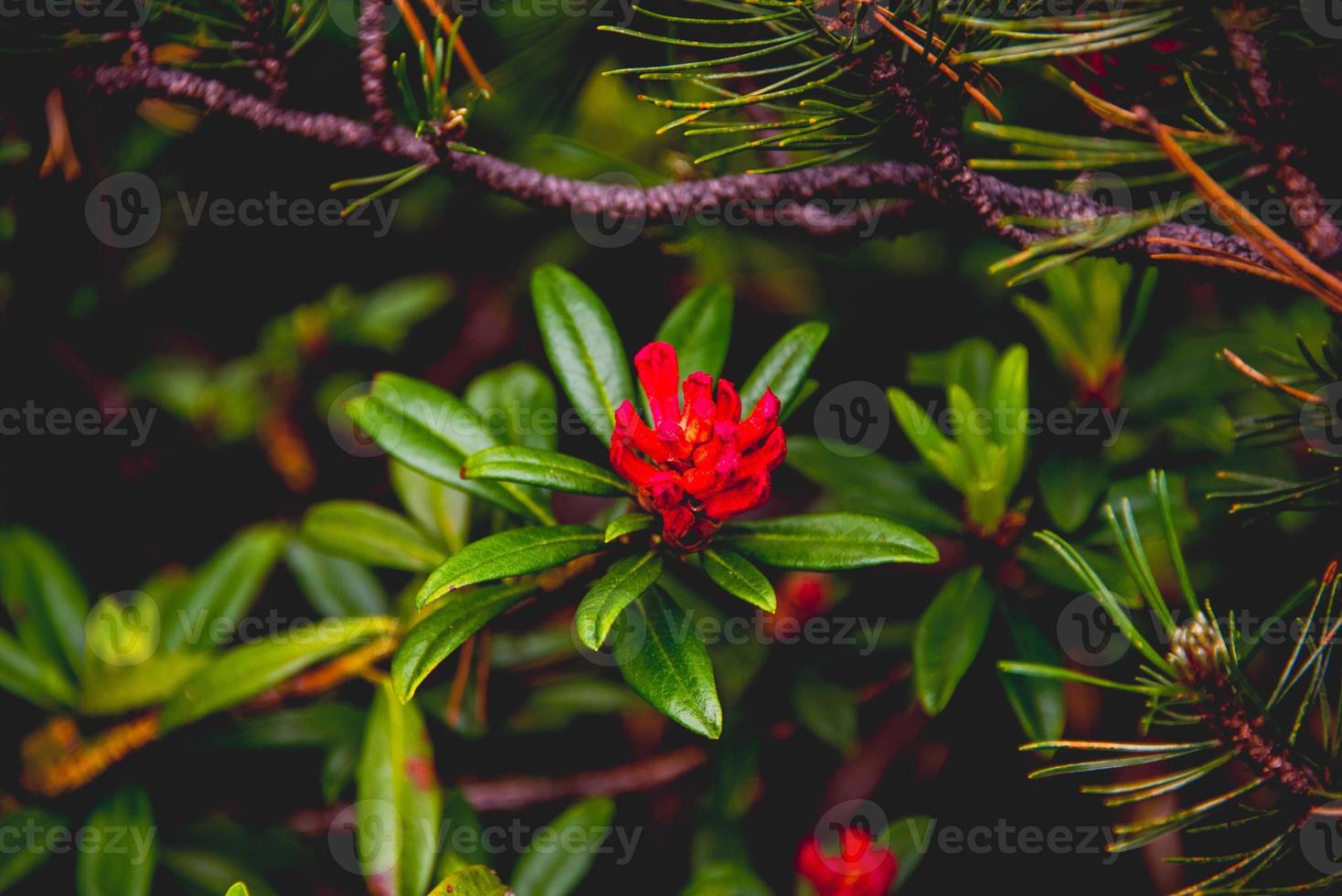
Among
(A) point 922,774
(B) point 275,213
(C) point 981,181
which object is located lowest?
(A) point 922,774

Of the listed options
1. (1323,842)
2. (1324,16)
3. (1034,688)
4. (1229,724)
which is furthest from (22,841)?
(1324,16)

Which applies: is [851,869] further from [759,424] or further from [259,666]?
[259,666]

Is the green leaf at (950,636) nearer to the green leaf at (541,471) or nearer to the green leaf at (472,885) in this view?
the green leaf at (541,471)

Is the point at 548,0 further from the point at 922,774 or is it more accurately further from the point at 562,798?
the point at 922,774

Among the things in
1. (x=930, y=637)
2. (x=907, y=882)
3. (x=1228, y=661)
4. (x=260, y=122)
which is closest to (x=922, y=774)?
(x=907, y=882)

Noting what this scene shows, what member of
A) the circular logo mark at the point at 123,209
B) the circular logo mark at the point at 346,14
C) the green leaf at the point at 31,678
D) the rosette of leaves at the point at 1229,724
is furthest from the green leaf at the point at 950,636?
the circular logo mark at the point at 123,209

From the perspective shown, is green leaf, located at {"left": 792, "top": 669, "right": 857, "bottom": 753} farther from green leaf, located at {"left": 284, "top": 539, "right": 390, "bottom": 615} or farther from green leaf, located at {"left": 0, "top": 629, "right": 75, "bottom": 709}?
green leaf, located at {"left": 0, "top": 629, "right": 75, "bottom": 709}

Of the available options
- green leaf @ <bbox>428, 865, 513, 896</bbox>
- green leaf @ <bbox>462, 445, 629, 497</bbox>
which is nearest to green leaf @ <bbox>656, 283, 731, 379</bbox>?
green leaf @ <bbox>462, 445, 629, 497</bbox>
